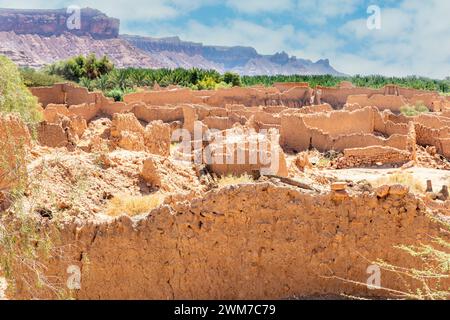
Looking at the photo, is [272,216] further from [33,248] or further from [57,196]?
[57,196]

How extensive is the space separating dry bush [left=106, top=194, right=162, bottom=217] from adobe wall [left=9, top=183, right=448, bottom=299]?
1719mm

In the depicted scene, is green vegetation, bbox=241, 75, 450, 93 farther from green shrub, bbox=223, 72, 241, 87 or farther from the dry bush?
the dry bush

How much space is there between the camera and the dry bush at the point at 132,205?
29.6ft

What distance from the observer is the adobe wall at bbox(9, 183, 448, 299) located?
23.4 feet

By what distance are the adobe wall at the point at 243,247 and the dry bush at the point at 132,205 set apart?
1.72m

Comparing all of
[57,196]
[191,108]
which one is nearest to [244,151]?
[57,196]

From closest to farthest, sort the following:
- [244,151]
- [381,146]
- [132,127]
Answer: [244,151] → [132,127] → [381,146]

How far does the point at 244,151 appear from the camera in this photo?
12.2 meters

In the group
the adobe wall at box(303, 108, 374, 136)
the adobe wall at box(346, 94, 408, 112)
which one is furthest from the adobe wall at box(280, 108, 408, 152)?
the adobe wall at box(346, 94, 408, 112)

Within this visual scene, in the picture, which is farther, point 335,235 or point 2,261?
point 335,235

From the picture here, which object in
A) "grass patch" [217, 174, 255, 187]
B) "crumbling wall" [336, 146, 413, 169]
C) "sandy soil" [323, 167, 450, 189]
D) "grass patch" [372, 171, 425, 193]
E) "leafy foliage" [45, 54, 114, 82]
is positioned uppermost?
"leafy foliage" [45, 54, 114, 82]

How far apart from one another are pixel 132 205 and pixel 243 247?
2557 millimetres

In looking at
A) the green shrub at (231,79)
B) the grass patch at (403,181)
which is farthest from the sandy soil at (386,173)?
the green shrub at (231,79)
